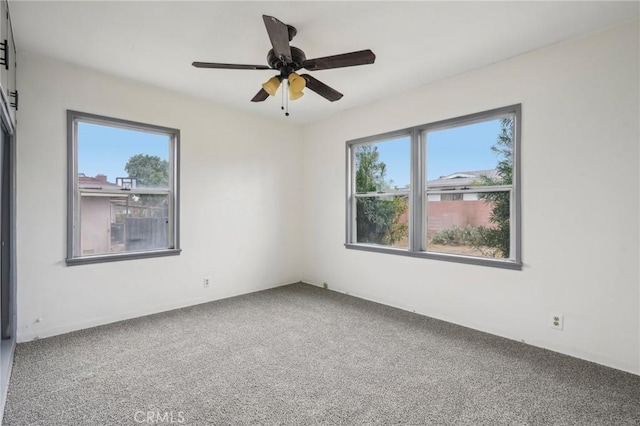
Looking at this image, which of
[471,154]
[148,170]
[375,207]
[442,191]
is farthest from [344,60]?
[148,170]

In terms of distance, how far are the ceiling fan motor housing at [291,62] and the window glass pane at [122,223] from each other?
7.31 feet

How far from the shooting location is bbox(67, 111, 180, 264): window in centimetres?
319

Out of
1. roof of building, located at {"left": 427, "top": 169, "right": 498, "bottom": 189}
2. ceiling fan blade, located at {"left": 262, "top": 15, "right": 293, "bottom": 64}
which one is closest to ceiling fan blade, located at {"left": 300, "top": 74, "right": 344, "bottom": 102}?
ceiling fan blade, located at {"left": 262, "top": 15, "right": 293, "bottom": 64}

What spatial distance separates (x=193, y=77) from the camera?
3.32m

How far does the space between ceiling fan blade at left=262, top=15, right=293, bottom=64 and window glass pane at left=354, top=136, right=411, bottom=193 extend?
2098 millimetres

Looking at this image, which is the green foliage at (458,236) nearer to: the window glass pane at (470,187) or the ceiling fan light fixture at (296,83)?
the window glass pane at (470,187)

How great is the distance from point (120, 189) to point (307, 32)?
2568mm

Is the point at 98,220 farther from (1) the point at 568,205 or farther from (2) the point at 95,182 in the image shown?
(1) the point at 568,205

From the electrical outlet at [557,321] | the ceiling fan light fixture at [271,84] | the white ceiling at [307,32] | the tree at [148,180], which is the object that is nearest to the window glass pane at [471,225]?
the electrical outlet at [557,321]

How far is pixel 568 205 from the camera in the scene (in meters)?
2.63

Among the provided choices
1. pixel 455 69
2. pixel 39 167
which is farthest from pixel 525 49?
pixel 39 167

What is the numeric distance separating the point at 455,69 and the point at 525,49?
59 cm

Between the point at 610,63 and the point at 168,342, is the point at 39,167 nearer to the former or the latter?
the point at 168,342

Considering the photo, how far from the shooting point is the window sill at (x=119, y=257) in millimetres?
3117
